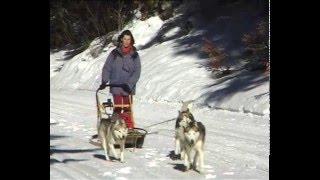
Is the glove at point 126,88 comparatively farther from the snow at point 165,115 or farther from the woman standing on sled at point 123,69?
the snow at point 165,115

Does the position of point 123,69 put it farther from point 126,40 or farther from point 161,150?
point 161,150

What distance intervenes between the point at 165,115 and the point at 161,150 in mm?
4195

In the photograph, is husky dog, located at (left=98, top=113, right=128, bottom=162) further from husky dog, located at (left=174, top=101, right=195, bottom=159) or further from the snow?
husky dog, located at (left=174, top=101, right=195, bottom=159)

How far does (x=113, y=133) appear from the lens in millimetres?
7461

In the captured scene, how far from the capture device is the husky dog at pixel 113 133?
A: 743 centimetres

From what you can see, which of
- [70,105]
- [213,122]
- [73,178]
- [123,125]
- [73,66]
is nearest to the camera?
[73,178]

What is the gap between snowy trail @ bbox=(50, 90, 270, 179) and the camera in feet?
22.2

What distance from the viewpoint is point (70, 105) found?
48.6 ft

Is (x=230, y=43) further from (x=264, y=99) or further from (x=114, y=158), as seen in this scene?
(x=114, y=158)

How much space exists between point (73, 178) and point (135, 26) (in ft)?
58.8

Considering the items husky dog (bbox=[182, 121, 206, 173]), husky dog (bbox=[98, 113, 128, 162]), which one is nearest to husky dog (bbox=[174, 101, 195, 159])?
husky dog (bbox=[182, 121, 206, 173])

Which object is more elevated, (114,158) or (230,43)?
(230,43)
